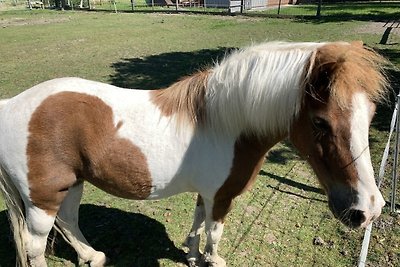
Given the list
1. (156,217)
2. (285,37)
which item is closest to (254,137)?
(156,217)

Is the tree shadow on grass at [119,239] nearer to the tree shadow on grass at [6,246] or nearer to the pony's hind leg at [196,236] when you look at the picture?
the tree shadow on grass at [6,246]

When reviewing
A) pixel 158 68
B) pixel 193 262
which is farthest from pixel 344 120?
pixel 158 68

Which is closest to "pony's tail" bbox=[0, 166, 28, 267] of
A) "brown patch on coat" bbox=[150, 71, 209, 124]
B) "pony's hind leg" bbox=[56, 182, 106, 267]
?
"pony's hind leg" bbox=[56, 182, 106, 267]

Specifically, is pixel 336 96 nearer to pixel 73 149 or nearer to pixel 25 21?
pixel 73 149

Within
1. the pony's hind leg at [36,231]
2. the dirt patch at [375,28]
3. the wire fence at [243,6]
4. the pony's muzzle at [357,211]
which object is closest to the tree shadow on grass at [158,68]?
the pony's hind leg at [36,231]

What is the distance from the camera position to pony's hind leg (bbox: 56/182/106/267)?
2.78 m

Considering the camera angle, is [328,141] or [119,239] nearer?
[328,141]

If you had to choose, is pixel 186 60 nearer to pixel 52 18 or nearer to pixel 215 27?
pixel 215 27

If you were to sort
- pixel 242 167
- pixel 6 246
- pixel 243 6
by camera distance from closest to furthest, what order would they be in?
1. pixel 242 167
2. pixel 6 246
3. pixel 243 6

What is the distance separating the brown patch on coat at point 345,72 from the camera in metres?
1.61

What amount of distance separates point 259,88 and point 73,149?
1234 mm

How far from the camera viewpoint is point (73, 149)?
7.32 ft

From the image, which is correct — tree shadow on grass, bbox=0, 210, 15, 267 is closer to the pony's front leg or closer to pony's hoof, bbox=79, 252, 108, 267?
pony's hoof, bbox=79, 252, 108, 267

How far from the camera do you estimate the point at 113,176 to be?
2346 millimetres
